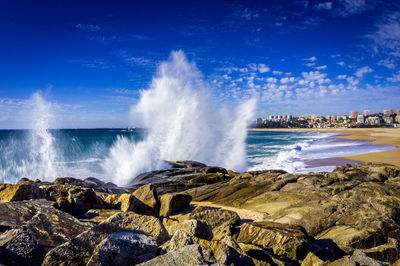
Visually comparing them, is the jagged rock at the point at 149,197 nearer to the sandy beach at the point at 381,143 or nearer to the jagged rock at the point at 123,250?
the jagged rock at the point at 123,250

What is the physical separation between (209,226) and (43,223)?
2.29 metres

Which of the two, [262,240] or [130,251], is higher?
[130,251]

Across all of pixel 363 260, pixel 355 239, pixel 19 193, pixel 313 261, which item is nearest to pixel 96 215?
pixel 19 193

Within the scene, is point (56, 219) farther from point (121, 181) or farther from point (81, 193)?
point (121, 181)

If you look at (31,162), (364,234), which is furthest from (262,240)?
(31,162)

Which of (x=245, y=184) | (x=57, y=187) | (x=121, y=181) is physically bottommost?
(x=121, y=181)

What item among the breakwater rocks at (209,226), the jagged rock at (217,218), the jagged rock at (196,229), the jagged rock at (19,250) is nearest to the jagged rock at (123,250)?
the breakwater rocks at (209,226)

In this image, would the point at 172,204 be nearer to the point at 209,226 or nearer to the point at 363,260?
the point at 209,226

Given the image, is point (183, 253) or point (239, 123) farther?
point (239, 123)

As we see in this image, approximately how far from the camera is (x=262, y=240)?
13.1 feet

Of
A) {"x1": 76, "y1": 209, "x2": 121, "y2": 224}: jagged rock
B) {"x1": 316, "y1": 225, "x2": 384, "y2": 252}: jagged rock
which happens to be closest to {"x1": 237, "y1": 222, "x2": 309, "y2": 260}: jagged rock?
{"x1": 316, "y1": 225, "x2": 384, "y2": 252}: jagged rock

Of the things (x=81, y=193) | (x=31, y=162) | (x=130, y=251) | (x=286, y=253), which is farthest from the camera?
(x=31, y=162)

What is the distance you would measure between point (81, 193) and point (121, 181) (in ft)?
37.1

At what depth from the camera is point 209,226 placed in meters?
3.77
